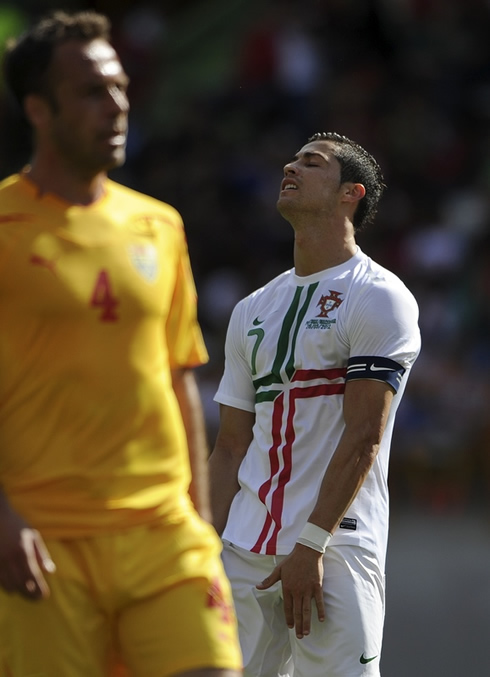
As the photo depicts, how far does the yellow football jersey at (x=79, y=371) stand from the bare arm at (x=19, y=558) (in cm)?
Answer: 12

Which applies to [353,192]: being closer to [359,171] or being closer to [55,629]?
[359,171]

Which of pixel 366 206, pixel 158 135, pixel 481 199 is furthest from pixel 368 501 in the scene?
pixel 158 135

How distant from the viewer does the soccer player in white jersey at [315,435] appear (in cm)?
476

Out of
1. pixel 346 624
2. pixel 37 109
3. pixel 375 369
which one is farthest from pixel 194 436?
pixel 346 624

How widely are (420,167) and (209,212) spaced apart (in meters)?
2.32

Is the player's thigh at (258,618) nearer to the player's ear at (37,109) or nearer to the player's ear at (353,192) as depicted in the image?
the player's ear at (353,192)

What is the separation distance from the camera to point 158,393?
11.9 feet

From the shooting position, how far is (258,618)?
500 cm

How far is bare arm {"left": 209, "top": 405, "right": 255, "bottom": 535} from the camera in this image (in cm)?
529

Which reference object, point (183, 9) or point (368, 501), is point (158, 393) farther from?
point (183, 9)

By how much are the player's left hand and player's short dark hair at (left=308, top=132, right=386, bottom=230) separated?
1.42 m

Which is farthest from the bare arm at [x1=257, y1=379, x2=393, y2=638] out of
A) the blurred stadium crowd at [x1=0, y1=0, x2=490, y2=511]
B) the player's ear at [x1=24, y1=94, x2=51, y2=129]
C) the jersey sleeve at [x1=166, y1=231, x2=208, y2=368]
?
the blurred stadium crowd at [x1=0, y1=0, x2=490, y2=511]

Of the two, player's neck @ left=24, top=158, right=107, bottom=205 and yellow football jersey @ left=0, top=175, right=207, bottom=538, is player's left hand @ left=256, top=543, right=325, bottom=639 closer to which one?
yellow football jersey @ left=0, top=175, right=207, bottom=538

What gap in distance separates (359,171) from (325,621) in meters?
1.80
